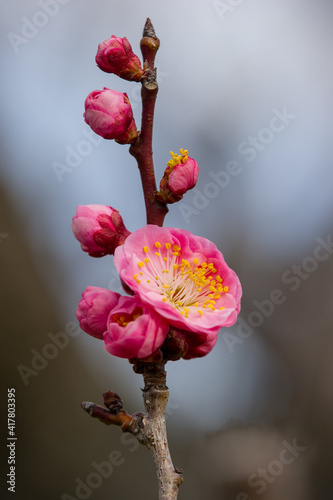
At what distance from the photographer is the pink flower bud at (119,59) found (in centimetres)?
53

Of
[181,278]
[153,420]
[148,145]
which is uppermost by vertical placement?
[148,145]

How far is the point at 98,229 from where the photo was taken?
0.51m

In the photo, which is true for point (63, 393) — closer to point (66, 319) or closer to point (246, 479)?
point (66, 319)

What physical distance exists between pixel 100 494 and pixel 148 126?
1.15 metres

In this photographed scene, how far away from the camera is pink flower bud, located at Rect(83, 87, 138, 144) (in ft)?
1.66

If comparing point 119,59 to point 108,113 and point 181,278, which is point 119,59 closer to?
point 108,113

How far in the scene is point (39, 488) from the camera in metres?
1.42

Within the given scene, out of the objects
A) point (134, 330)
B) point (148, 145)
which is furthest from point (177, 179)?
point (134, 330)

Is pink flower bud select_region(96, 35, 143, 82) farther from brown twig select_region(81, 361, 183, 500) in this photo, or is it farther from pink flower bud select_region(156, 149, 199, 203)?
brown twig select_region(81, 361, 183, 500)

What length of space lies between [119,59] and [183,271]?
0.21 metres

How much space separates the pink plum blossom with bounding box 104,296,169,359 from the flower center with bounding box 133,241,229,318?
0.05m

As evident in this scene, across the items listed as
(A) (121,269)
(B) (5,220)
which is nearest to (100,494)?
(B) (5,220)

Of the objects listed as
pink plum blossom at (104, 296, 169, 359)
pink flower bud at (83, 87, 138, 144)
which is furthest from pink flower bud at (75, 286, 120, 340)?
pink flower bud at (83, 87, 138, 144)

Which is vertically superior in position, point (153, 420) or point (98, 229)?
point (98, 229)
